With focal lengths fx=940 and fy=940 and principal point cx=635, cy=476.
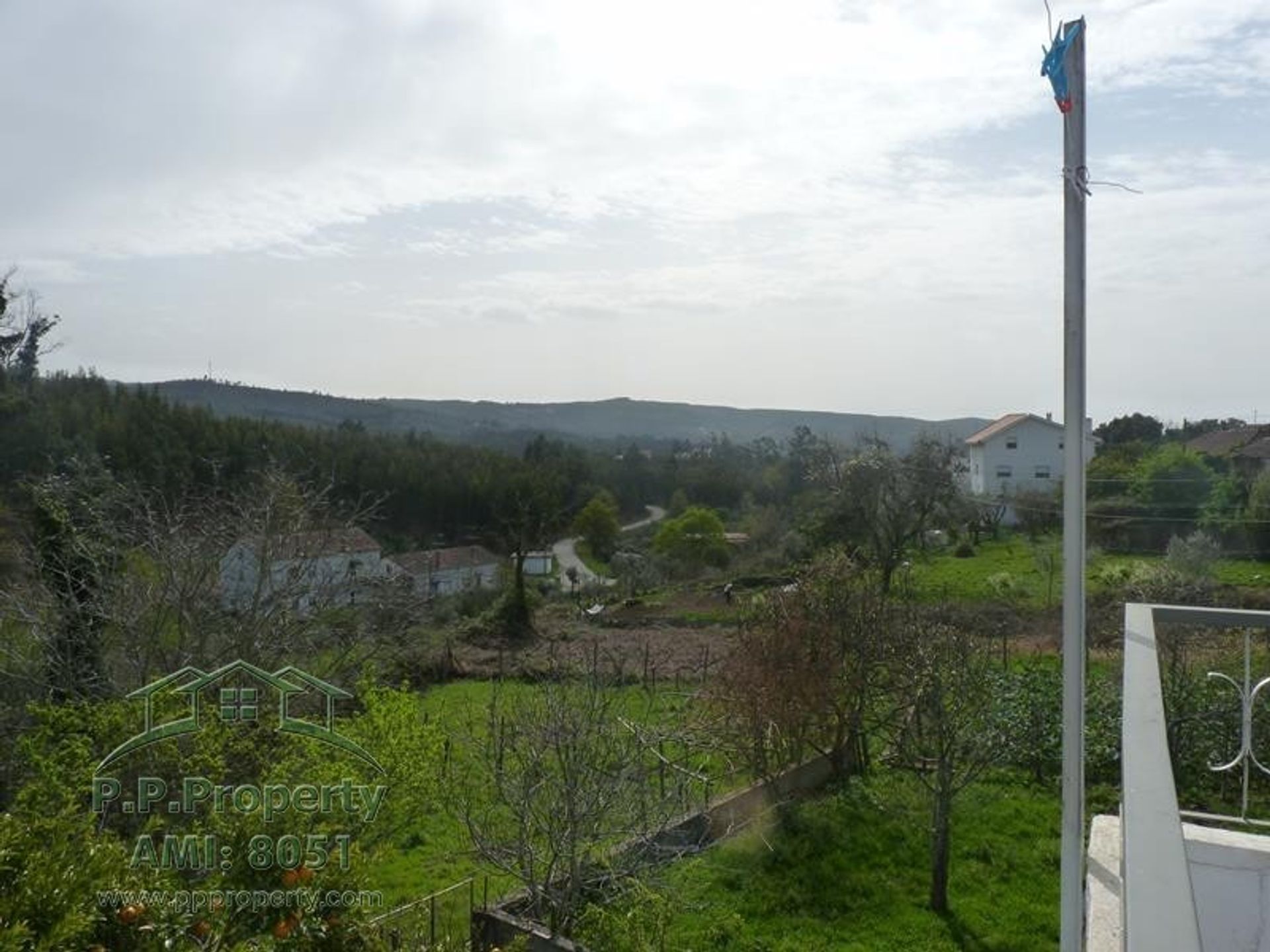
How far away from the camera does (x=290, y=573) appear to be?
23.3ft

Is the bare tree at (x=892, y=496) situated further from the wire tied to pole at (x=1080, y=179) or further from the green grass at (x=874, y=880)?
the wire tied to pole at (x=1080, y=179)

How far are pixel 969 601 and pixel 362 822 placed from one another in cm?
1275

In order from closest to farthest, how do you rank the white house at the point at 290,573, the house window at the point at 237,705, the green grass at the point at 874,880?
the house window at the point at 237,705 → the green grass at the point at 874,880 → the white house at the point at 290,573

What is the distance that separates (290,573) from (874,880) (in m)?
4.88

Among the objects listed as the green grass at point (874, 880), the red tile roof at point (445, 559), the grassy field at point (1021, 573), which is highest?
the grassy field at point (1021, 573)

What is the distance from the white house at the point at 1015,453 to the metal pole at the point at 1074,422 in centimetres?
2540

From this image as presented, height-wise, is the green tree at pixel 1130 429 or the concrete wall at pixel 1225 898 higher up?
the green tree at pixel 1130 429

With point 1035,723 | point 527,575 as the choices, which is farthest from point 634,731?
point 527,575

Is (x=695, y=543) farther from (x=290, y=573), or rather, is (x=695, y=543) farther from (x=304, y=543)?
(x=290, y=573)

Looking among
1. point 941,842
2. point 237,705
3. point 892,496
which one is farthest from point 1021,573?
point 237,705

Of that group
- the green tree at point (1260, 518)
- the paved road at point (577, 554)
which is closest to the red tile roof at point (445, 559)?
the paved road at point (577, 554)

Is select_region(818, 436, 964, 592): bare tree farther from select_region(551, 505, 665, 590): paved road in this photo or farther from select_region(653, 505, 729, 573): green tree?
select_region(551, 505, 665, 590): paved road

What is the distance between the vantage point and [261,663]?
6.26 meters

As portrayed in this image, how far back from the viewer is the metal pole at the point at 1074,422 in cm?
248
